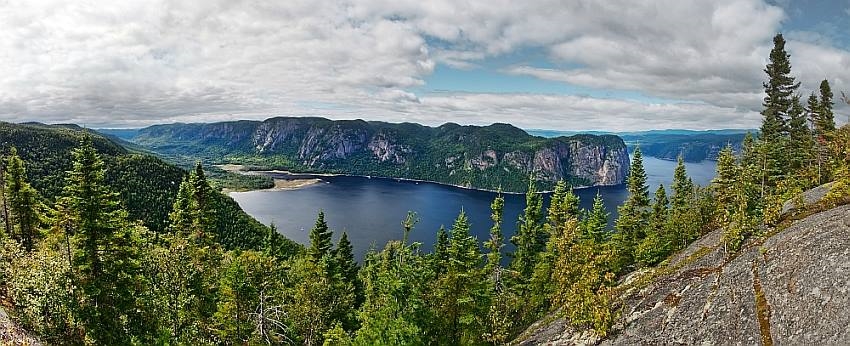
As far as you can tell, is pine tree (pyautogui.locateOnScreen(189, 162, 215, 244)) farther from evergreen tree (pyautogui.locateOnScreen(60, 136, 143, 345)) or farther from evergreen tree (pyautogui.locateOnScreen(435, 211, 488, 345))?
evergreen tree (pyautogui.locateOnScreen(435, 211, 488, 345))

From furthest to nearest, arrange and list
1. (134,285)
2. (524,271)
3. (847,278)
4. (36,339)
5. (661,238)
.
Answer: (524,271) → (661,238) → (134,285) → (36,339) → (847,278)

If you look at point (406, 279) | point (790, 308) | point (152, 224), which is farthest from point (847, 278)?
point (152, 224)

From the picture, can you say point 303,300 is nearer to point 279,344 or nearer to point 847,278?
point 279,344

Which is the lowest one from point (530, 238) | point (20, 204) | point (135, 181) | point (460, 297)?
point (135, 181)

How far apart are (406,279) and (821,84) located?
6238 cm

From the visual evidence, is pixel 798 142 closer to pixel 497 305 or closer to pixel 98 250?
pixel 497 305

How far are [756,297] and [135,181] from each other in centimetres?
18522

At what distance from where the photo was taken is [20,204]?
4081 centimetres

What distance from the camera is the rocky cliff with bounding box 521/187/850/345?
17375mm

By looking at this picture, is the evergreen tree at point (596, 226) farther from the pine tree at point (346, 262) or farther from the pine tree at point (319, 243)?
the pine tree at point (319, 243)

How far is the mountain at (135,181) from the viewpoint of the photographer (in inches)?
5527

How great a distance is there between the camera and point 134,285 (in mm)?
25641

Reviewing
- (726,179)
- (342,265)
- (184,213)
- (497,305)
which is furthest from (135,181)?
(726,179)

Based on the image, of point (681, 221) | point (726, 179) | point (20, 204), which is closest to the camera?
point (20, 204)
